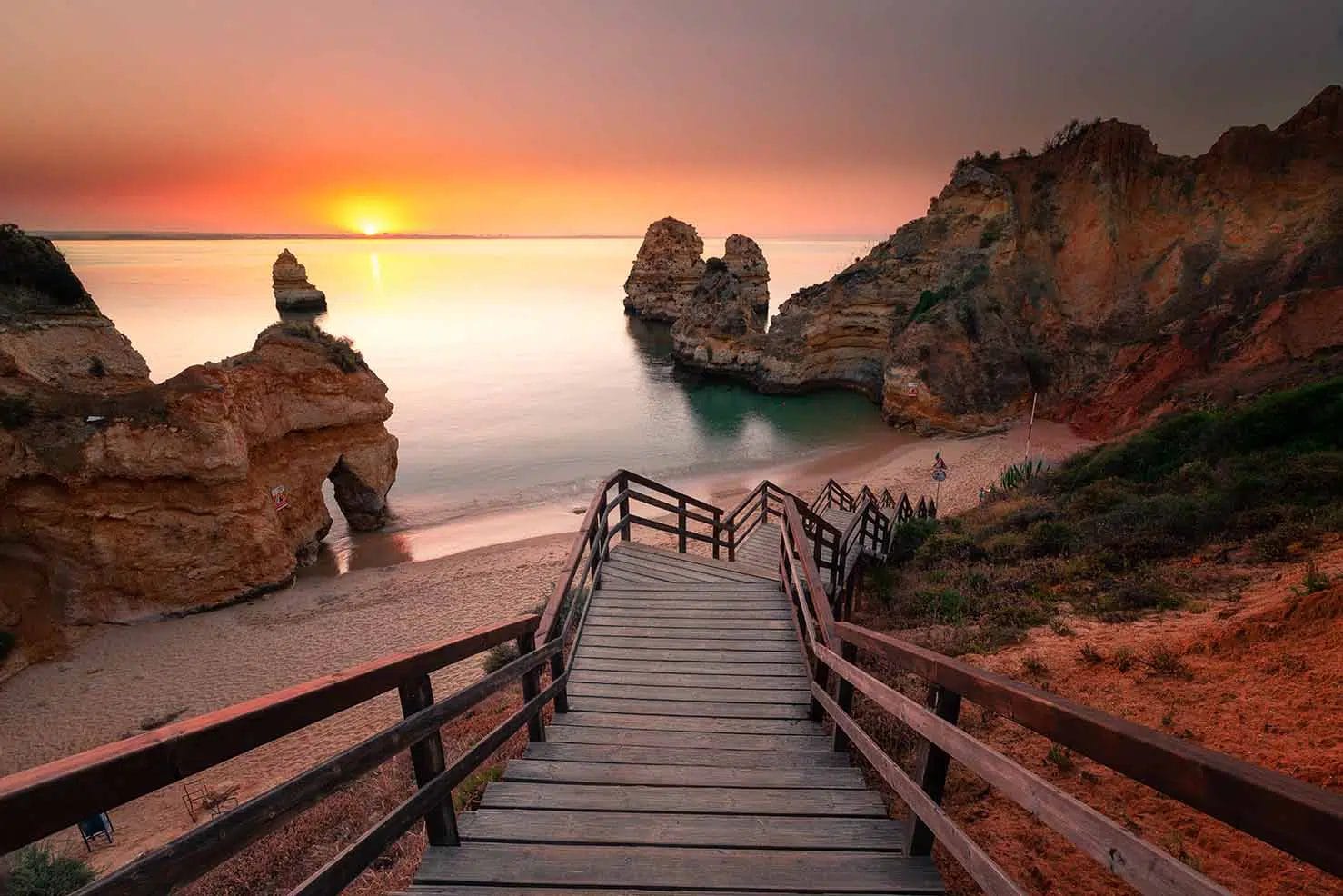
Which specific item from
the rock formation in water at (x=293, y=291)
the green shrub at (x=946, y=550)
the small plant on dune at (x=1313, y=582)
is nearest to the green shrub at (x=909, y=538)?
Result: the green shrub at (x=946, y=550)

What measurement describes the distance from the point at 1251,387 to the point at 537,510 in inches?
948

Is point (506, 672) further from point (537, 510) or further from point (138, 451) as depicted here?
point (537, 510)

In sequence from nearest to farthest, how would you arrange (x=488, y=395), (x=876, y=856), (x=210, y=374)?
(x=876, y=856) < (x=210, y=374) < (x=488, y=395)

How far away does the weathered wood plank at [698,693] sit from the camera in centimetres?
478

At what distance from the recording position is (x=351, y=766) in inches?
79.7

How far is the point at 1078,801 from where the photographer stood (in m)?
1.96

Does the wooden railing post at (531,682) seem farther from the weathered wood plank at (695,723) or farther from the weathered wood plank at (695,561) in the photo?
the weathered wood plank at (695,561)

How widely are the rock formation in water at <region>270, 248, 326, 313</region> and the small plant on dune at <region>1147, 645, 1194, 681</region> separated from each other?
104 m

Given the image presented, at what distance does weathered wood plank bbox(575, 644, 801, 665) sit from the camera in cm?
557

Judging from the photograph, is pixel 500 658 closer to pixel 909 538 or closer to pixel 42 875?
pixel 42 875

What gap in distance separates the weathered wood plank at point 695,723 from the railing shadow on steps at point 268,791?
147cm

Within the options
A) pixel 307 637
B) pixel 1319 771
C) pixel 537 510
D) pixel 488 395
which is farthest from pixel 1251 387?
pixel 488 395

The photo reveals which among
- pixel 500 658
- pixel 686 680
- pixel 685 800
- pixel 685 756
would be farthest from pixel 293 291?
pixel 685 800

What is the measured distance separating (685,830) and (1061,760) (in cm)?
292
